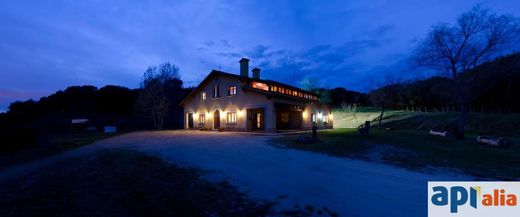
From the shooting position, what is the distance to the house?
72.3 ft

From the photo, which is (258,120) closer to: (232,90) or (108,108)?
(232,90)

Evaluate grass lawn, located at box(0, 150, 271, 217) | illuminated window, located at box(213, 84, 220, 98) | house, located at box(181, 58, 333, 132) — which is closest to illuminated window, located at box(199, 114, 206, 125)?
house, located at box(181, 58, 333, 132)

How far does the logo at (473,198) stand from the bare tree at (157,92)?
32.7 m

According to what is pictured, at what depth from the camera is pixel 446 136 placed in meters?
18.0

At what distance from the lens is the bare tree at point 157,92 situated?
3195cm

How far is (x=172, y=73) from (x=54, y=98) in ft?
94.1

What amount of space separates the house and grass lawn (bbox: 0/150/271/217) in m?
15.0

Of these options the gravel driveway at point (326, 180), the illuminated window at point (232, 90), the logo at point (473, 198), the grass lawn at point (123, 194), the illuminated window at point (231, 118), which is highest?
the illuminated window at point (232, 90)

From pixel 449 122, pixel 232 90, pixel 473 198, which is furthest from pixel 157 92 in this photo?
pixel 449 122

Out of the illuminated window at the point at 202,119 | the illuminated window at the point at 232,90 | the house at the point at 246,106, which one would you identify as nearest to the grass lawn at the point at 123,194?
the house at the point at 246,106

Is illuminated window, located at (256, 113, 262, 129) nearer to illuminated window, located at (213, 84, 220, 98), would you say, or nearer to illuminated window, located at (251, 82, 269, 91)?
illuminated window, located at (251, 82, 269, 91)

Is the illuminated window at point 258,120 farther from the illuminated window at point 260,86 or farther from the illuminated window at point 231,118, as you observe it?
the illuminated window at point 260,86

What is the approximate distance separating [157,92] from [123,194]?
2968 cm

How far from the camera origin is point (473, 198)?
485 centimetres
